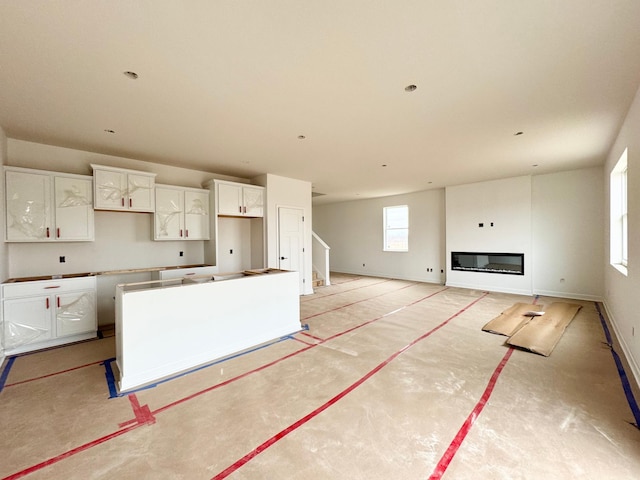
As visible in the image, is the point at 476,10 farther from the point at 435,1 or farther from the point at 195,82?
the point at 195,82

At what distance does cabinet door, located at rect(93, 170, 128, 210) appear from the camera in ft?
13.9

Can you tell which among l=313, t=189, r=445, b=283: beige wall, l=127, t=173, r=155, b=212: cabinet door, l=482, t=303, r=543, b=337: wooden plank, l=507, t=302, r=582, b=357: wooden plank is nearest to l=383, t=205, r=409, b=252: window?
l=313, t=189, r=445, b=283: beige wall

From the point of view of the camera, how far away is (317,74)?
2.45 m

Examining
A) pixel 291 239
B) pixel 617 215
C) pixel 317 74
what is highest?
pixel 317 74

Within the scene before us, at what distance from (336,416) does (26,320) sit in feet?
13.7

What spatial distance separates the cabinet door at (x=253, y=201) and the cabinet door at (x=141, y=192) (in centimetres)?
168

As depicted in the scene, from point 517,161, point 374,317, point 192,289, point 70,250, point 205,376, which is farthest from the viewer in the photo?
point 517,161

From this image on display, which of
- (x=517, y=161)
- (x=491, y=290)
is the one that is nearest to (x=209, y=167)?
(x=517, y=161)

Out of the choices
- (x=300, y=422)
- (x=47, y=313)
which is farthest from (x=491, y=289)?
(x=47, y=313)

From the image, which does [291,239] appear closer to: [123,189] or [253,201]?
[253,201]

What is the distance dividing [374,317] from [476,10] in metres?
4.27

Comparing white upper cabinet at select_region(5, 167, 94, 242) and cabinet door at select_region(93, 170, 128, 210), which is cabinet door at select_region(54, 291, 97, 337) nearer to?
white upper cabinet at select_region(5, 167, 94, 242)

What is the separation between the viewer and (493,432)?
2.03 m

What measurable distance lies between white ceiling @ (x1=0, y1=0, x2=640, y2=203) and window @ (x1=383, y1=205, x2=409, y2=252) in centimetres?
465
